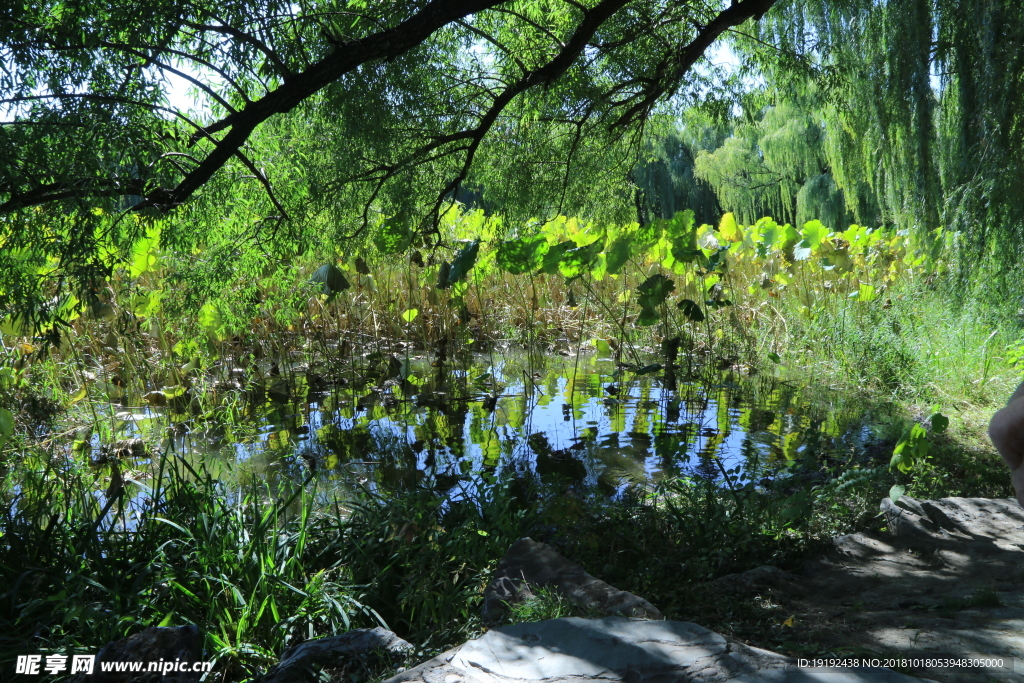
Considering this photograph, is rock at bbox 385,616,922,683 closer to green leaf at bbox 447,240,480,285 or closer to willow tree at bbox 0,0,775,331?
willow tree at bbox 0,0,775,331

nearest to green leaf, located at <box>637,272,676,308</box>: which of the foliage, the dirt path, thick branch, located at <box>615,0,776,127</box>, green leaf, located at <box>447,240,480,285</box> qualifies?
thick branch, located at <box>615,0,776,127</box>

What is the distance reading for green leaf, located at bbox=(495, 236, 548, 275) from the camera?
15.5 feet

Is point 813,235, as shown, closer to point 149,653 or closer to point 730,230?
point 730,230

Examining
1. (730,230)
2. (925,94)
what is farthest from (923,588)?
(730,230)

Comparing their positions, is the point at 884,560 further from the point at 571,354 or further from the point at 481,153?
the point at 571,354

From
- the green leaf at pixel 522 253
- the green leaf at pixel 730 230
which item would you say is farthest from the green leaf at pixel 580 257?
the green leaf at pixel 730 230

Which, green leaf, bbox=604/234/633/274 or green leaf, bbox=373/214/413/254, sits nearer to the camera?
green leaf, bbox=373/214/413/254

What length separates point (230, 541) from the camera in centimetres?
238

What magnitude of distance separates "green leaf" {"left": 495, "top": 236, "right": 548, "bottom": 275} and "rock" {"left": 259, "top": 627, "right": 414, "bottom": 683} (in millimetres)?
3086

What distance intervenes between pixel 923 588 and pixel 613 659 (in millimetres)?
1226

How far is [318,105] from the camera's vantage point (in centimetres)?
385

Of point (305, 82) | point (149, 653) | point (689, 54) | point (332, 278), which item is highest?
point (689, 54)

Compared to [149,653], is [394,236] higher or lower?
higher

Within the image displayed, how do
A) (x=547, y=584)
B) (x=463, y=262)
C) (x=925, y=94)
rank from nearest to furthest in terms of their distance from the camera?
(x=547, y=584) → (x=925, y=94) → (x=463, y=262)
